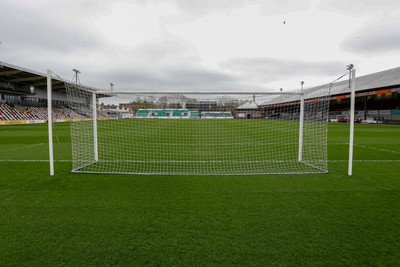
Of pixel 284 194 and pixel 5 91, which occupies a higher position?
pixel 5 91

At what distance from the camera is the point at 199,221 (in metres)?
2.98

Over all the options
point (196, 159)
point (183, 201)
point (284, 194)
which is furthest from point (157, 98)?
point (284, 194)

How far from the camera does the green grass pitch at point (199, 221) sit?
2.27 metres

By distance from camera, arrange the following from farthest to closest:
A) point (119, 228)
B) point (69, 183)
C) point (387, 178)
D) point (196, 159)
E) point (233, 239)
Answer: point (196, 159)
point (387, 178)
point (69, 183)
point (119, 228)
point (233, 239)

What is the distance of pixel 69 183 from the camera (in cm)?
461

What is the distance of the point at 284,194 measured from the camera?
13.1 ft

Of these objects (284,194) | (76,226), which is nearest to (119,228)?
(76,226)

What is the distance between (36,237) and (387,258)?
145 inches

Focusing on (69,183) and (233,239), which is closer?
(233,239)

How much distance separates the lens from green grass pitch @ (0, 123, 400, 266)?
7.46 ft

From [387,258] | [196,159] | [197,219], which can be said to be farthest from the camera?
[196,159]

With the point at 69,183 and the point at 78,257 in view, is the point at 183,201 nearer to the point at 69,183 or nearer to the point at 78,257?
the point at 78,257

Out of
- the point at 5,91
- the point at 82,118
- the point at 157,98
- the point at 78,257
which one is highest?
the point at 5,91

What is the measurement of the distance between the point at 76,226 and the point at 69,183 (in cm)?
206
